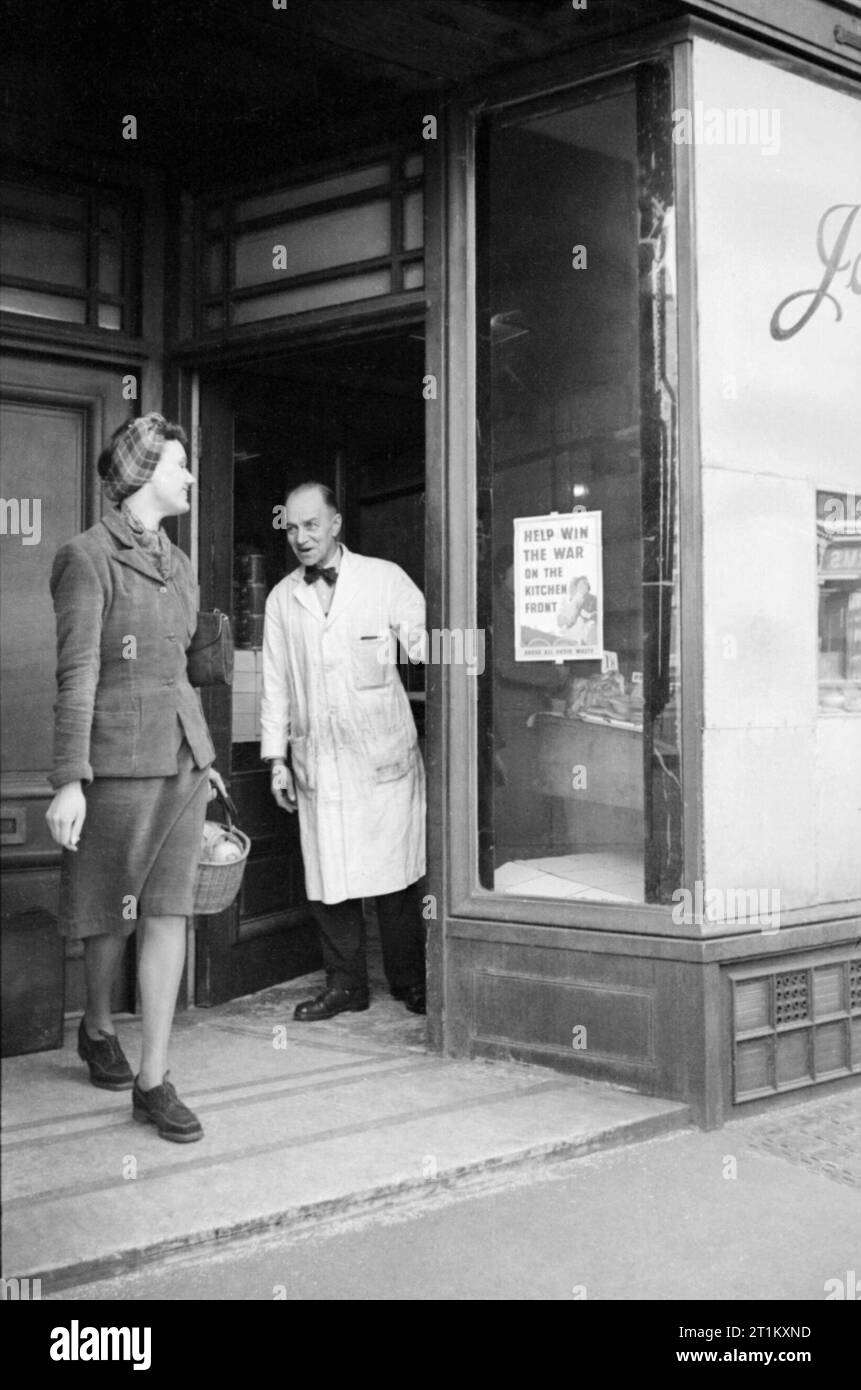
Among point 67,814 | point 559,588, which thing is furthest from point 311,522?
point 67,814

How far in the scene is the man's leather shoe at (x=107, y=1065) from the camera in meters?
4.84

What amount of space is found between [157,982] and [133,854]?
0.39 metres

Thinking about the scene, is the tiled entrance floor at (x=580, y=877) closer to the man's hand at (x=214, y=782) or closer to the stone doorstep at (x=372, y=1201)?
the stone doorstep at (x=372, y=1201)

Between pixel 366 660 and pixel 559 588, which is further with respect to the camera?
pixel 366 660

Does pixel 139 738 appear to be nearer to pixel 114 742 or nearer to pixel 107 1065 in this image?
pixel 114 742

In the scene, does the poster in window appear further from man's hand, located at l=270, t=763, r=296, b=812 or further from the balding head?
man's hand, located at l=270, t=763, r=296, b=812

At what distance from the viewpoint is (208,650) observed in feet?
15.2

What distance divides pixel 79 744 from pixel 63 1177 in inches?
47.0

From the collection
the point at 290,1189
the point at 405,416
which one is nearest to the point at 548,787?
the point at 290,1189

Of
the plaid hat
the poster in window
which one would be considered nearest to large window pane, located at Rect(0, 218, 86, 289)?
the plaid hat

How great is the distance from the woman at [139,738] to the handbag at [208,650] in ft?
0.48

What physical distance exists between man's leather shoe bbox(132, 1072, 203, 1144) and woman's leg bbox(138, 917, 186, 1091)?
1.6 inches

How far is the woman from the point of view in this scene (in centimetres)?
425

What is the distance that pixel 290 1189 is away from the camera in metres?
3.94
